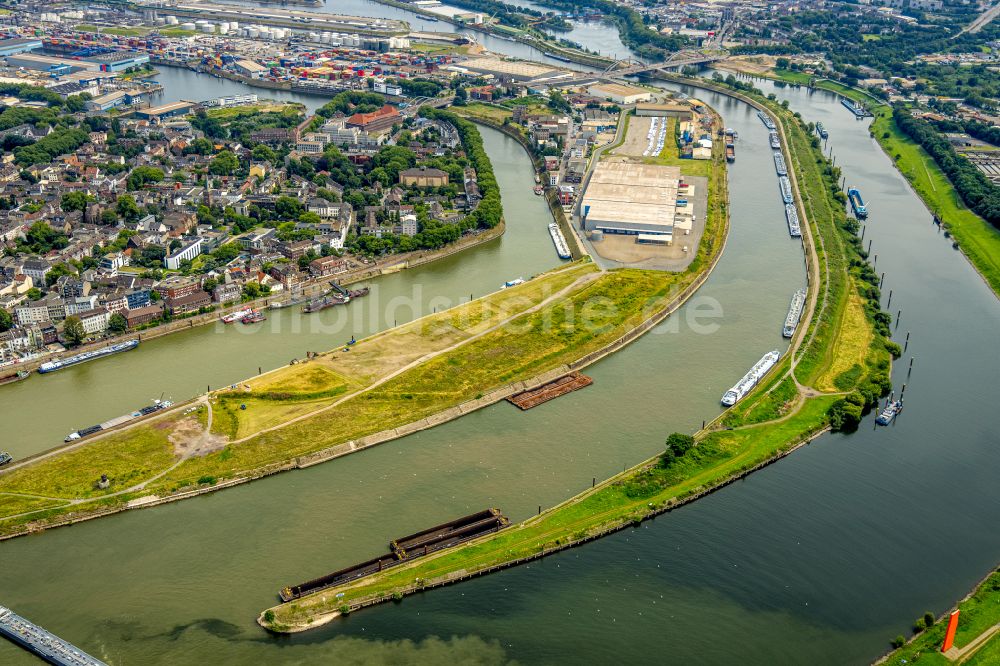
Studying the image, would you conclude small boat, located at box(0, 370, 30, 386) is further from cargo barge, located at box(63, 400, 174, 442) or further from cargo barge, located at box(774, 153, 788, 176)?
A: cargo barge, located at box(774, 153, 788, 176)

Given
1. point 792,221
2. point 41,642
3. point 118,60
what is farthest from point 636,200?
point 118,60

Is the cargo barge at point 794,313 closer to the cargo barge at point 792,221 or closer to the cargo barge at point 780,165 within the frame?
the cargo barge at point 792,221

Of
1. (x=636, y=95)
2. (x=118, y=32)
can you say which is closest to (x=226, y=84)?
(x=118, y=32)

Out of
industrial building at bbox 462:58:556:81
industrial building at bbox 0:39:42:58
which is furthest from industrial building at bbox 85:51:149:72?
industrial building at bbox 462:58:556:81

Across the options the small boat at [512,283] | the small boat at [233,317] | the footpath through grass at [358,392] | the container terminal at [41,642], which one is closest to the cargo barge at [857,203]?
the footpath through grass at [358,392]

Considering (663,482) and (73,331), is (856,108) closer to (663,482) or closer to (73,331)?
(663,482)

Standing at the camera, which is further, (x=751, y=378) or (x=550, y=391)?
(x=751, y=378)
